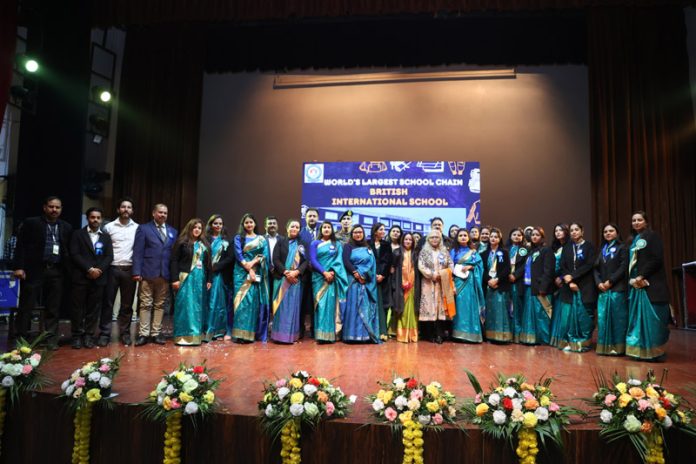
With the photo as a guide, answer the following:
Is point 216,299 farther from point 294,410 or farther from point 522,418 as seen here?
point 522,418

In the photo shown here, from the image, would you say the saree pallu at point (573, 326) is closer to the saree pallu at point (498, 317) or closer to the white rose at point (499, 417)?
the saree pallu at point (498, 317)

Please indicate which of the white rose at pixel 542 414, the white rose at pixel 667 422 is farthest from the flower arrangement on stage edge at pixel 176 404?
the white rose at pixel 667 422

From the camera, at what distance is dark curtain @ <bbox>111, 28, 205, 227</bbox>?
8.01m

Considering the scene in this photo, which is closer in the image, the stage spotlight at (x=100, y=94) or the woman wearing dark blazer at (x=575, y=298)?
the woman wearing dark blazer at (x=575, y=298)

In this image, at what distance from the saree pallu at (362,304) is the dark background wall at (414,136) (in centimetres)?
309

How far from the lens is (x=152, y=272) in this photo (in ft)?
14.6

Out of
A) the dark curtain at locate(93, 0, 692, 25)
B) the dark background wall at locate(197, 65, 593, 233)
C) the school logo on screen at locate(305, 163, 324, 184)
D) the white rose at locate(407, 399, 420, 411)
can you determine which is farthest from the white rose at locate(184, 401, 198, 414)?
the dark curtain at locate(93, 0, 692, 25)

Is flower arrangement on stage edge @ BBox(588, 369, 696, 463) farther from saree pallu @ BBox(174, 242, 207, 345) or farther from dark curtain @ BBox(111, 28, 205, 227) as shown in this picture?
dark curtain @ BBox(111, 28, 205, 227)

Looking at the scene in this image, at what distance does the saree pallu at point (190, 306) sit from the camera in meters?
4.52

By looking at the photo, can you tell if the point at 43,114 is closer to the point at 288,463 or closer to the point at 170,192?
the point at 170,192

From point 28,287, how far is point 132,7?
489cm

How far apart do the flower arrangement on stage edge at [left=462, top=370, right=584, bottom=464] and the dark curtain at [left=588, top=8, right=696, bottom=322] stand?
5667 millimetres

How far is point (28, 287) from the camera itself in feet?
13.7

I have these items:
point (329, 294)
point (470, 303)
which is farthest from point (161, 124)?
point (470, 303)
